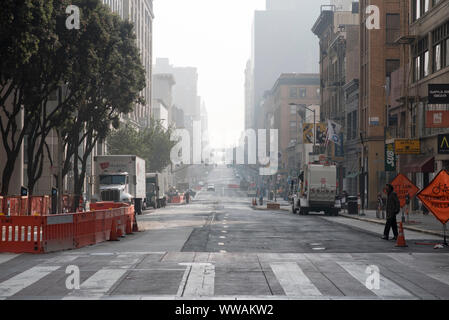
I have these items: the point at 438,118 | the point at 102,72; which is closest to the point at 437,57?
the point at 438,118

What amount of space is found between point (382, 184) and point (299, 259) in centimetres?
4786

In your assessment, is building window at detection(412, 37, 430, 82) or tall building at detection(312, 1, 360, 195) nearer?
building window at detection(412, 37, 430, 82)

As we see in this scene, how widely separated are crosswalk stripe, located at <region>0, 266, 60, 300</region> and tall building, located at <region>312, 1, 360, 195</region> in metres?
57.9

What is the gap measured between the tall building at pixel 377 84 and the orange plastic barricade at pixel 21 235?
46.6 meters

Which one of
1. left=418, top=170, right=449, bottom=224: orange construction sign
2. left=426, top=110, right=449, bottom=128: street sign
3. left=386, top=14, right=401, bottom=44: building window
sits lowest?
left=418, top=170, right=449, bottom=224: orange construction sign

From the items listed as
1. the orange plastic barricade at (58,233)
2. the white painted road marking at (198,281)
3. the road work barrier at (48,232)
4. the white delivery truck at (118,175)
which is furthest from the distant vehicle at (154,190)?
the white painted road marking at (198,281)

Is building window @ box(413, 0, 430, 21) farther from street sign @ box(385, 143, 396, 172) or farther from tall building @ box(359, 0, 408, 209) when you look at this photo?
tall building @ box(359, 0, 408, 209)

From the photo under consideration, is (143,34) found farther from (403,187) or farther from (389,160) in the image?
Result: (403,187)

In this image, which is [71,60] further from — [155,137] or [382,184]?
[155,137]

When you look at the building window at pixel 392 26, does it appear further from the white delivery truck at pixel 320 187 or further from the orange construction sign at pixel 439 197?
the orange construction sign at pixel 439 197

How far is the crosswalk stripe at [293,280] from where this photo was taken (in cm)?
1192

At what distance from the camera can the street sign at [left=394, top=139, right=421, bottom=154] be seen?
143 ft

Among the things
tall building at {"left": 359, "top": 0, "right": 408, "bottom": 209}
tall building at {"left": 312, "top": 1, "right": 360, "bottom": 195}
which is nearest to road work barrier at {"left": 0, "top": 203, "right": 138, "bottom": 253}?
tall building at {"left": 359, "top": 0, "right": 408, "bottom": 209}
